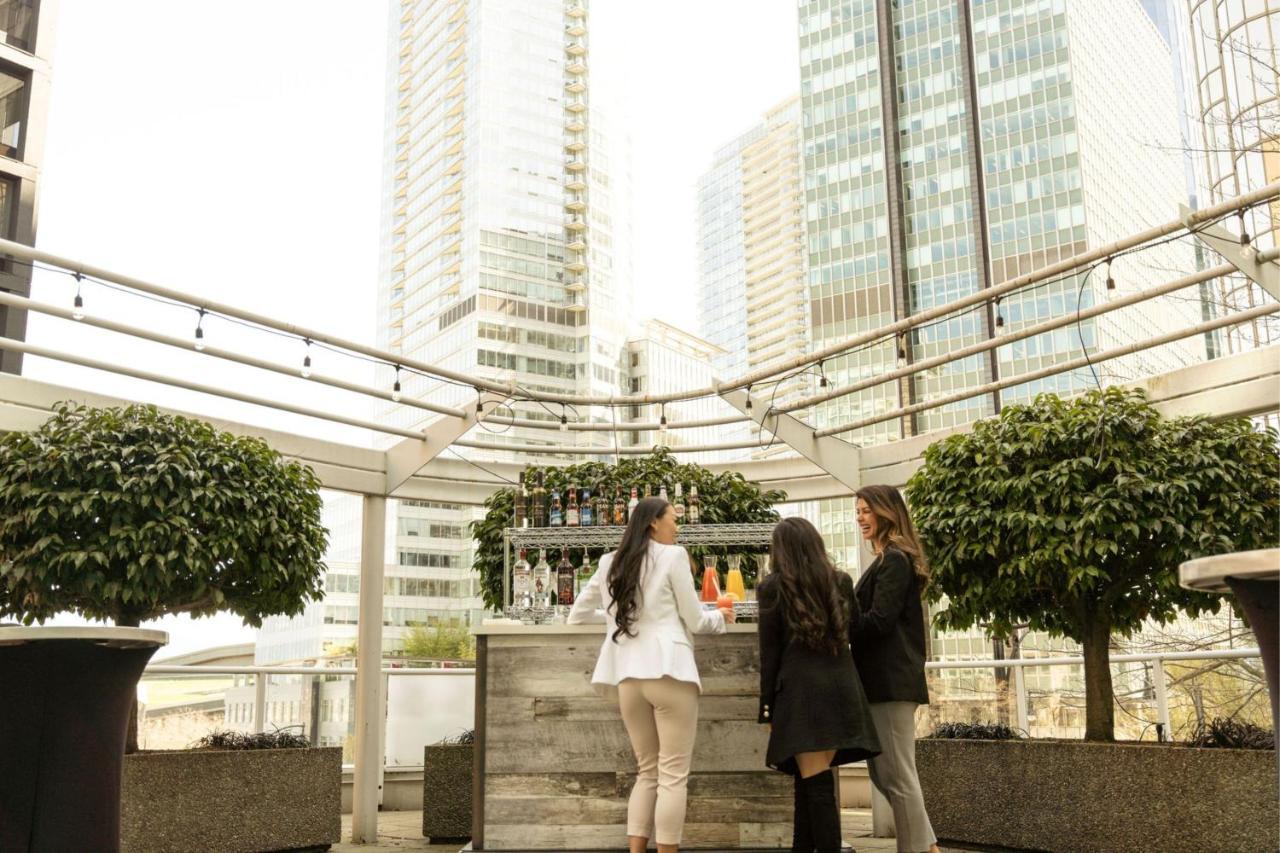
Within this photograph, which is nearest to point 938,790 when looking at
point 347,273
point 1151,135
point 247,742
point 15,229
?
point 247,742

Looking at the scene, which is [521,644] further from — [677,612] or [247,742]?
[247,742]

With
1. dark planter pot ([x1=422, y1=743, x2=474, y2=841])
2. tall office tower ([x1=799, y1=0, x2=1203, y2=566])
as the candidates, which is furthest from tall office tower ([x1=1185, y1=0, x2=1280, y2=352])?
tall office tower ([x1=799, y1=0, x2=1203, y2=566])

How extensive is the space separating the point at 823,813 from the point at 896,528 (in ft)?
3.21

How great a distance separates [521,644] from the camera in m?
4.45

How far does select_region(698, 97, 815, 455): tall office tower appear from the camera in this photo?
9219cm

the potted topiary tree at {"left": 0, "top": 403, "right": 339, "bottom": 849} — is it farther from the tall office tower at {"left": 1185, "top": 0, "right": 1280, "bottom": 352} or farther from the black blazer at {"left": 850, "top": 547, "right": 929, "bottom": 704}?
the tall office tower at {"left": 1185, "top": 0, "right": 1280, "bottom": 352}

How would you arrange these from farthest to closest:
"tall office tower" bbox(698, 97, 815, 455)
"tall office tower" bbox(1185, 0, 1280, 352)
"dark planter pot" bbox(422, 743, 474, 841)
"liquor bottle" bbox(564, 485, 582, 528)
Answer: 1. "tall office tower" bbox(698, 97, 815, 455)
2. "tall office tower" bbox(1185, 0, 1280, 352)
3. "dark planter pot" bbox(422, 743, 474, 841)
4. "liquor bottle" bbox(564, 485, 582, 528)

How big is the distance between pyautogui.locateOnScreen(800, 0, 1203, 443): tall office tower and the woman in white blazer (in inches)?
1998

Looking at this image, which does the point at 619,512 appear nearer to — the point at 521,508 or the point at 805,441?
the point at 521,508

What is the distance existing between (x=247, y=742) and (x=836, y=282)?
62147mm

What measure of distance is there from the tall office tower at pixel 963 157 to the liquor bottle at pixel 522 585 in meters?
49.5

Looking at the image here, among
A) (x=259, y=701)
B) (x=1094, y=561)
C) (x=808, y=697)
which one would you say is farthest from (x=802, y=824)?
(x=259, y=701)

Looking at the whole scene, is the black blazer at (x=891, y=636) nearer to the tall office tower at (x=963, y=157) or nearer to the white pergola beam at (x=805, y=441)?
the white pergola beam at (x=805, y=441)

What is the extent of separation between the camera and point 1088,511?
14.2 feet
